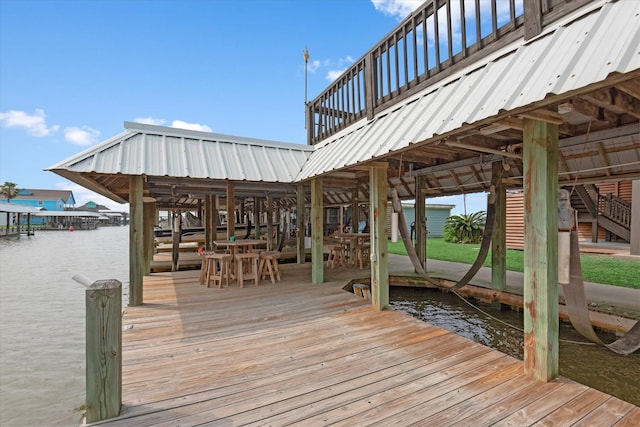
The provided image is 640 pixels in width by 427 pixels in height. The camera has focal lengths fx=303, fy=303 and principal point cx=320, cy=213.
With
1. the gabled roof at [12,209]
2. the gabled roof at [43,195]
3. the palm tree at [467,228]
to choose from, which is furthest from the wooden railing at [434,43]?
the gabled roof at [43,195]

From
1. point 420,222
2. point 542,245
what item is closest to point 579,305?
point 542,245

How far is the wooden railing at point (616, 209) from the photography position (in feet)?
35.7

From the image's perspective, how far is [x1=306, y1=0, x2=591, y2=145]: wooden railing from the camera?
305 cm

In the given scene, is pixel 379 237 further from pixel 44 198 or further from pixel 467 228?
pixel 44 198

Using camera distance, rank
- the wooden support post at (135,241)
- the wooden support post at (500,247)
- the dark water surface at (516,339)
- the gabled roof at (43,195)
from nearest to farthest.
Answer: the dark water surface at (516,339) → the wooden support post at (135,241) → the wooden support post at (500,247) → the gabled roof at (43,195)

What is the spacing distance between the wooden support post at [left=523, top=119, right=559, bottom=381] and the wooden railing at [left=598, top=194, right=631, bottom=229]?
39.3 feet

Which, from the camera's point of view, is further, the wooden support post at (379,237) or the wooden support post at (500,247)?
the wooden support post at (500,247)

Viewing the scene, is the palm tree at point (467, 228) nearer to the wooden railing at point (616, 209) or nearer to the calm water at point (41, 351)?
the wooden railing at point (616, 209)

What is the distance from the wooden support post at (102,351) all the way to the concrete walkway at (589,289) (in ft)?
20.3

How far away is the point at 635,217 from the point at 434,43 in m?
9.42

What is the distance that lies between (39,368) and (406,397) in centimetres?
477

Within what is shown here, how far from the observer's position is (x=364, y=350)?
10.5 ft

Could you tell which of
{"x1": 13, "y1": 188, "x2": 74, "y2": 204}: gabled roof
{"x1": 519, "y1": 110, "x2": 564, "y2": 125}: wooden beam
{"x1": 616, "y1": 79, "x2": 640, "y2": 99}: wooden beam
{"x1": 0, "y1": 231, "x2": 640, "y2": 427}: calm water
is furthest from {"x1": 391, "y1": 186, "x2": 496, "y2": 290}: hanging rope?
{"x1": 13, "y1": 188, "x2": 74, "y2": 204}: gabled roof

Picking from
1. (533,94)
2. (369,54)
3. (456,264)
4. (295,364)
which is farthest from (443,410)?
(456,264)
